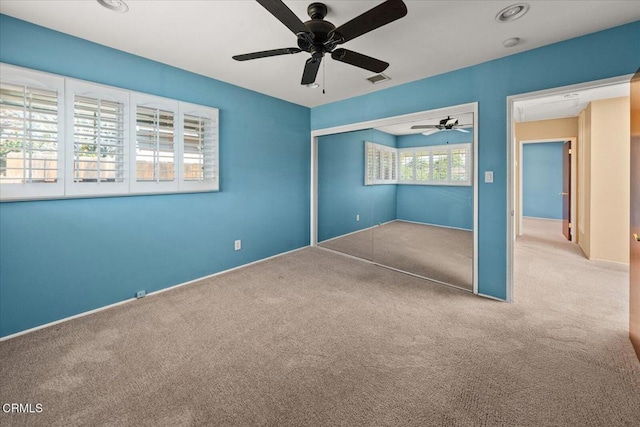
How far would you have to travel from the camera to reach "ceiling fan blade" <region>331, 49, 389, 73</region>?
2083mm

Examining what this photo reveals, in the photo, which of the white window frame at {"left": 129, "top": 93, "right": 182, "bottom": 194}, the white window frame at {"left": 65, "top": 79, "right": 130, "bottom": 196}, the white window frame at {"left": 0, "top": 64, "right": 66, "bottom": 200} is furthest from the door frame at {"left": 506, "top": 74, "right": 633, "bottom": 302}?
the white window frame at {"left": 0, "top": 64, "right": 66, "bottom": 200}

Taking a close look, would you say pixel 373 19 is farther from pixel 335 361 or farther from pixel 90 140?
pixel 90 140

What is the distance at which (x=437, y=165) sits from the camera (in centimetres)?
401

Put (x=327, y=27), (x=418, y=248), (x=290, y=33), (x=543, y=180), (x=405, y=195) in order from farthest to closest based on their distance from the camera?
1. (x=543, y=180)
2. (x=405, y=195)
3. (x=418, y=248)
4. (x=290, y=33)
5. (x=327, y=27)

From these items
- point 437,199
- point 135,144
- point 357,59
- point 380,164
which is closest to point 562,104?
point 437,199

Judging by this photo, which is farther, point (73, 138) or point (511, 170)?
point (511, 170)

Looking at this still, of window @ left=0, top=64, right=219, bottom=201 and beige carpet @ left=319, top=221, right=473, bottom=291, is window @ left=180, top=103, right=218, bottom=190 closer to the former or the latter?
window @ left=0, top=64, right=219, bottom=201

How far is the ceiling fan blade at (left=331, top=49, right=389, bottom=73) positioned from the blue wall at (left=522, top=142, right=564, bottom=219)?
338 inches

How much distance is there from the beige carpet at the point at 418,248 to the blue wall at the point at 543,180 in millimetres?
6263

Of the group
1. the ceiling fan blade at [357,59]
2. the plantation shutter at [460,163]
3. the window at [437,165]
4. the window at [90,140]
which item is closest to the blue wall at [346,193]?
the window at [437,165]

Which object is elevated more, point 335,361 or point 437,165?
point 437,165

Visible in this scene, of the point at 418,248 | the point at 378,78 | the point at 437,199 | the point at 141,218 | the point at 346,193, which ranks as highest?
the point at 378,78

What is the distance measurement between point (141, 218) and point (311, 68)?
2413mm

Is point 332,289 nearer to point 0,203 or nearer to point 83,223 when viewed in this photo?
point 83,223
